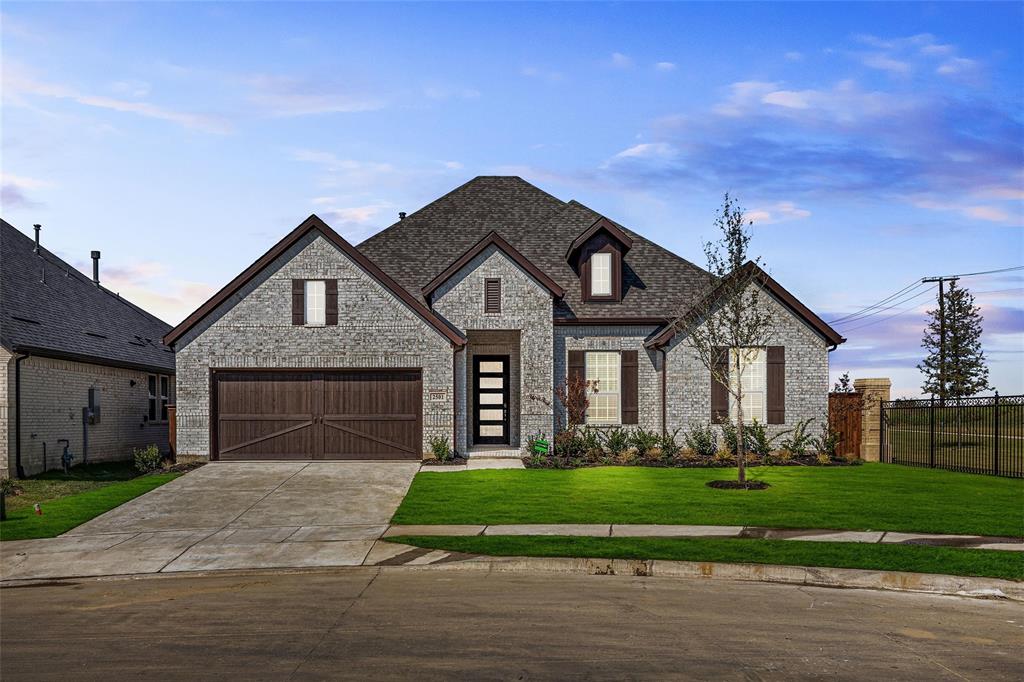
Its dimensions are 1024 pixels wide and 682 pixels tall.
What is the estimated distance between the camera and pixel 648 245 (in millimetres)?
29250

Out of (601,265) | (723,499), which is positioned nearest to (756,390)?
(601,265)

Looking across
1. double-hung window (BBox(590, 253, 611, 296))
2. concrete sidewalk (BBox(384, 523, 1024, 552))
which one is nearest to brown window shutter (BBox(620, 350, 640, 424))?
double-hung window (BBox(590, 253, 611, 296))

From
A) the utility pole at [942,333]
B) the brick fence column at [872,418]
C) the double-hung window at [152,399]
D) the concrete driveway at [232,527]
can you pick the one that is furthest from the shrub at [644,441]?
the utility pole at [942,333]

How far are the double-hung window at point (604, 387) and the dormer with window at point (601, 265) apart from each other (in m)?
1.81

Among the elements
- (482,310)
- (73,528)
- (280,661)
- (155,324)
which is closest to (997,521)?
(280,661)

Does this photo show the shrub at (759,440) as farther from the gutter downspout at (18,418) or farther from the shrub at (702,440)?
the gutter downspout at (18,418)

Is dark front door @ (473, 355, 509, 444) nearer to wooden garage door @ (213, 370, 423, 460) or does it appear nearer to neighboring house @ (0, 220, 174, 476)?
wooden garage door @ (213, 370, 423, 460)

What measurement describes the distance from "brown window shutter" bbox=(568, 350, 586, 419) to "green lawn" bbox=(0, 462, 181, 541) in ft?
36.7

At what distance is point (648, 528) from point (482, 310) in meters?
12.2

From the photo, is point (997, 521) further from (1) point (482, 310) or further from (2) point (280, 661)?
(1) point (482, 310)

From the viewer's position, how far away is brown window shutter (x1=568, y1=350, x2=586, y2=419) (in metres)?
26.0

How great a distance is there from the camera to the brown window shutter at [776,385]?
25594 millimetres

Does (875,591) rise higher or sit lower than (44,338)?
lower

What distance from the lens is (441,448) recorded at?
2345cm
